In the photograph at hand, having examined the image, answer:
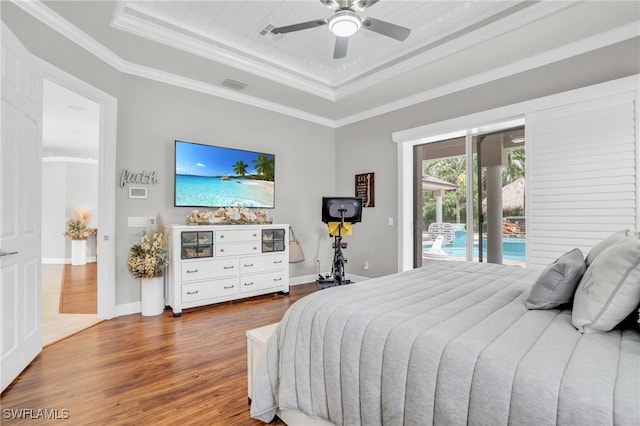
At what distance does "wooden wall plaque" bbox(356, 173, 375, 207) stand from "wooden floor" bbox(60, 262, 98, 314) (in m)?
3.74

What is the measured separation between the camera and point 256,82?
A: 4.00m

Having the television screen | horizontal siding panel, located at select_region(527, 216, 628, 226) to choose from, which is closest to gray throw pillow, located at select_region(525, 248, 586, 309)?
horizontal siding panel, located at select_region(527, 216, 628, 226)

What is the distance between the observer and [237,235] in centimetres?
394

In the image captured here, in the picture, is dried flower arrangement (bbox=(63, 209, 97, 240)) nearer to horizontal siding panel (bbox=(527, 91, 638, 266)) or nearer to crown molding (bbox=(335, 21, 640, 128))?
crown molding (bbox=(335, 21, 640, 128))

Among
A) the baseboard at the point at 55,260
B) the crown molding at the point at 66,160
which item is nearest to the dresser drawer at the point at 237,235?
the baseboard at the point at 55,260

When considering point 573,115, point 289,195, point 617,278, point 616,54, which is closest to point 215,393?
point 617,278

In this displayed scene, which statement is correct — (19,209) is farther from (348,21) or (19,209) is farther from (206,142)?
(348,21)

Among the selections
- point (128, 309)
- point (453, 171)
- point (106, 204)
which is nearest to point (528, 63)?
point (453, 171)

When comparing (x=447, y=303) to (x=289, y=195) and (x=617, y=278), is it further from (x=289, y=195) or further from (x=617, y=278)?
(x=289, y=195)

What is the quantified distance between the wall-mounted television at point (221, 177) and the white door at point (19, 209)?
1477 millimetres

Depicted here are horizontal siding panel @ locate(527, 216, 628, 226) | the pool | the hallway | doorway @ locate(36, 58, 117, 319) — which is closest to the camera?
horizontal siding panel @ locate(527, 216, 628, 226)

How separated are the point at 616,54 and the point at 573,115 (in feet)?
1.83

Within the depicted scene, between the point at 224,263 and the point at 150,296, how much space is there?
0.83 metres

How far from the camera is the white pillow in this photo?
1069 mm
